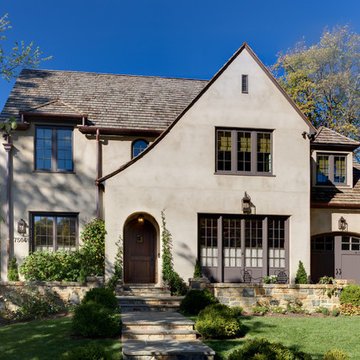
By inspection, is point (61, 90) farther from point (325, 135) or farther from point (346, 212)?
point (346, 212)

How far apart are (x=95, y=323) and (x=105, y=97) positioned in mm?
11059

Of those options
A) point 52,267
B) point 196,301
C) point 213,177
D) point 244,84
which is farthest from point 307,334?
point 244,84

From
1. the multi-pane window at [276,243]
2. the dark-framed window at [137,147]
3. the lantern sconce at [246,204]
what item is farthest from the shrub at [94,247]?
the multi-pane window at [276,243]

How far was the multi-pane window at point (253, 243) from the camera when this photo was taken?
16016mm

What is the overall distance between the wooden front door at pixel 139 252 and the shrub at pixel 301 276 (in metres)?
5.03

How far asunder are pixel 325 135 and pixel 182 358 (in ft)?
43.9

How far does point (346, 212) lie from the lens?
1808 cm

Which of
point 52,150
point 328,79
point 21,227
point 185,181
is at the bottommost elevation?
point 21,227

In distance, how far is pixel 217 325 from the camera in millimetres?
10320

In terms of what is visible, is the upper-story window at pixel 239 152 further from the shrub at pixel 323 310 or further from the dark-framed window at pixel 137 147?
the shrub at pixel 323 310

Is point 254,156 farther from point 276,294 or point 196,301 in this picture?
point 196,301

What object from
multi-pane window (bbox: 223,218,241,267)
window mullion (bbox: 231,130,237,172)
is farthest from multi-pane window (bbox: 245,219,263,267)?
window mullion (bbox: 231,130,237,172)

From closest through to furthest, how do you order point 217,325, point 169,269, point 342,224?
point 217,325 → point 169,269 → point 342,224

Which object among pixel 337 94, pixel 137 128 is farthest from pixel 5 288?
pixel 337 94
